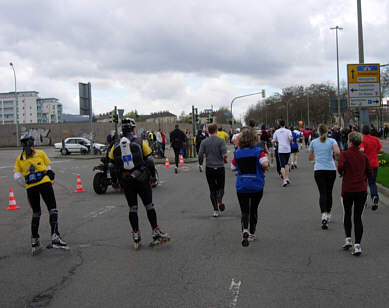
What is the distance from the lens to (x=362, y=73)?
56.7ft

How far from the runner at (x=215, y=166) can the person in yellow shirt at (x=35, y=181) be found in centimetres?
323

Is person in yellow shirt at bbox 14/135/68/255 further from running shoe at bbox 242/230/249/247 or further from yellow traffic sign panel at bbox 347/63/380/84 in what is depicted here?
yellow traffic sign panel at bbox 347/63/380/84

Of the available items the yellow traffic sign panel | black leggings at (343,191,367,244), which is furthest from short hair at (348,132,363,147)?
the yellow traffic sign panel

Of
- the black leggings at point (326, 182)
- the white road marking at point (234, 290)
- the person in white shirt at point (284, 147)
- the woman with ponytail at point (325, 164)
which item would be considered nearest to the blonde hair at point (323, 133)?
the woman with ponytail at point (325, 164)

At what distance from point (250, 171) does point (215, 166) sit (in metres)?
2.39

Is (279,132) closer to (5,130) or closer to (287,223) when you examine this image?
(287,223)

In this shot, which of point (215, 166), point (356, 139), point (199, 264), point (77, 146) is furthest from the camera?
point (77, 146)

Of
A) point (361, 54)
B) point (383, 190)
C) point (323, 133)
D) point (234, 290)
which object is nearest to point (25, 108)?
point (361, 54)

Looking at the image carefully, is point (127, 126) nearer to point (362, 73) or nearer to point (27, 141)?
point (27, 141)

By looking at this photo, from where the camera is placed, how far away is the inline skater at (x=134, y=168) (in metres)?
6.24

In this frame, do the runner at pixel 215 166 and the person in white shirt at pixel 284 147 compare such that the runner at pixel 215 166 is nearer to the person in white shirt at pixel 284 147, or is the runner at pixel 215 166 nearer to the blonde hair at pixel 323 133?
the blonde hair at pixel 323 133

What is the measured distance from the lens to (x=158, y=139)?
28703 mm

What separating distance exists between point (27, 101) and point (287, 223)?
183 metres

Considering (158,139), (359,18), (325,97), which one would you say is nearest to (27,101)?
(325,97)
